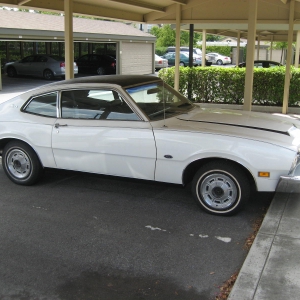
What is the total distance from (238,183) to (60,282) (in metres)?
2.33

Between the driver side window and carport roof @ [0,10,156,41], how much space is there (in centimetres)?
1637

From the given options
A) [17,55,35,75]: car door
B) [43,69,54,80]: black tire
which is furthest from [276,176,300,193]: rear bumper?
[17,55,35,75]: car door

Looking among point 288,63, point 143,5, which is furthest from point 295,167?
point 143,5

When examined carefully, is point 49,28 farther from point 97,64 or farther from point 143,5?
point 143,5

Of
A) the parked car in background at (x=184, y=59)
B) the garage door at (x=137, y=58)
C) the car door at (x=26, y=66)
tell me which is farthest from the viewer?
the parked car in background at (x=184, y=59)

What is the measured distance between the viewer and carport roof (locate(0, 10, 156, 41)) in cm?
2128

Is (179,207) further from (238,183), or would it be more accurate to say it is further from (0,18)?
(0,18)

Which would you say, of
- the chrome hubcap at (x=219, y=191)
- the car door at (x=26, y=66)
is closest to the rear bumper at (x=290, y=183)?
the chrome hubcap at (x=219, y=191)

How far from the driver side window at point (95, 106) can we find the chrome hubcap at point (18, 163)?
94cm

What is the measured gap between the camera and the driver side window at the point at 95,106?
5551 mm

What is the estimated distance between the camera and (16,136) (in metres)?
6.13

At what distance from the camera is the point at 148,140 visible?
5.25 metres

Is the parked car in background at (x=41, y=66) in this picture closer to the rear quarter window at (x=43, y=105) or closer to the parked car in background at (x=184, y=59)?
the parked car in background at (x=184, y=59)

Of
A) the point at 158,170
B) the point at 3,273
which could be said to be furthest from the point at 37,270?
the point at 158,170
